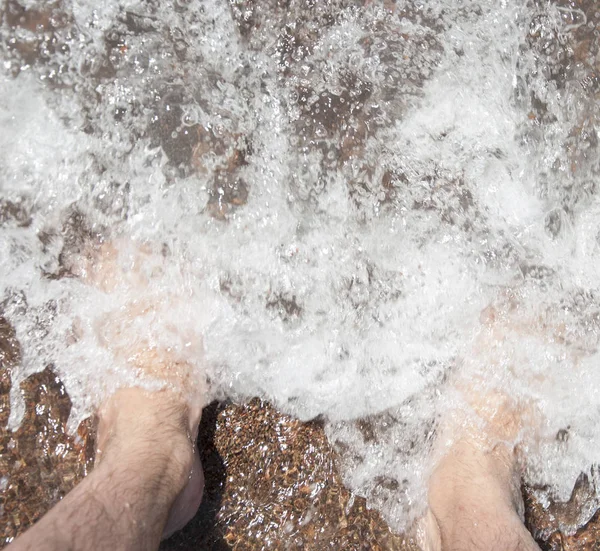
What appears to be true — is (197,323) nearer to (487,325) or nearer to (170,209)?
(170,209)

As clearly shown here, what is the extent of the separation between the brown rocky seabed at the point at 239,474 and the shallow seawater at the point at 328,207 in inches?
2.4

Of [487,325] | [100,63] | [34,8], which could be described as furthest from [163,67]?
[487,325]

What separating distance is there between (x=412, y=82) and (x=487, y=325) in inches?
36.7

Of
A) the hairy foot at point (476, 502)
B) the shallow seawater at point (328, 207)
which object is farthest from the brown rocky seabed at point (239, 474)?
the hairy foot at point (476, 502)

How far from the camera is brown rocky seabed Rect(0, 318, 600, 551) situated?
1.75 metres

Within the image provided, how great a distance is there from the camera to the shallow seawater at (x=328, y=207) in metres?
1.88

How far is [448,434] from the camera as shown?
6.46 ft

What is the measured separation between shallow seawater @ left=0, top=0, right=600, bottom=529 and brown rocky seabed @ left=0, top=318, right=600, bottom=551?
0.06m

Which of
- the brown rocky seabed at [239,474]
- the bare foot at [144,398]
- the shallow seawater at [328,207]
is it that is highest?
the shallow seawater at [328,207]

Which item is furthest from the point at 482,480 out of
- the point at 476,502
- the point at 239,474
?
the point at 239,474

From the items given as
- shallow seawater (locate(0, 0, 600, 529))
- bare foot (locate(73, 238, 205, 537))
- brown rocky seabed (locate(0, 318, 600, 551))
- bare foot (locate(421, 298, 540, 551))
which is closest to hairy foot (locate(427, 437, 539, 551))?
bare foot (locate(421, 298, 540, 551))

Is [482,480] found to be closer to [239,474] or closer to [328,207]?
[239,474]

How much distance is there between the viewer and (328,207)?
2.01m

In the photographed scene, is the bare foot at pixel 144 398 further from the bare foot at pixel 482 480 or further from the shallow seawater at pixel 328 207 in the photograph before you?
the bare foot at pixel 482 480
